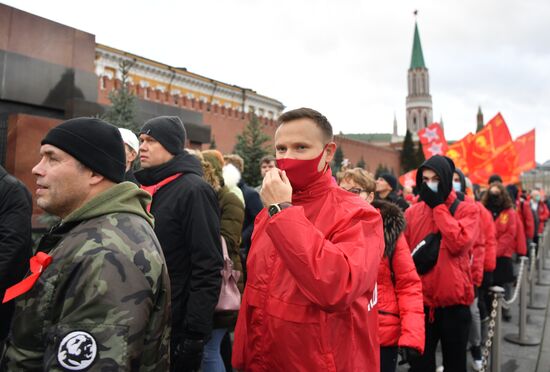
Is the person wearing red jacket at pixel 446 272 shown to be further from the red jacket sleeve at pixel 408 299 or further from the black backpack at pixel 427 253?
the red jacket sleeve at pixel 408 299

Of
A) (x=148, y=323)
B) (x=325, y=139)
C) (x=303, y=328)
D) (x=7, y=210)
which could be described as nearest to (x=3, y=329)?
(x=7, y=210)

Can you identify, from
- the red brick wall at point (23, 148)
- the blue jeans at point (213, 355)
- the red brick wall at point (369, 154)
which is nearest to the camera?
the blue jeans at point (213, 355)

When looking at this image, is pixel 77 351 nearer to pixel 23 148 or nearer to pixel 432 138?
pixel 23 148

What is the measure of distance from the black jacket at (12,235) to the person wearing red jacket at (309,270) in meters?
1.67

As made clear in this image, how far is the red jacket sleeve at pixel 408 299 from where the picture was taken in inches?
105

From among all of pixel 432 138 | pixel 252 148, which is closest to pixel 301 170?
pixel 432 138

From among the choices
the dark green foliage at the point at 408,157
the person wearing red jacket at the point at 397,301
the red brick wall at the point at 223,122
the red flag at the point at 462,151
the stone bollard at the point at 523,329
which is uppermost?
the dark green foliage at the point at 408,157

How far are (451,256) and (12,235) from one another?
10.3ft

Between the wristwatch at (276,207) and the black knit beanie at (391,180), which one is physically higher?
the black knit beanie at (391,180)

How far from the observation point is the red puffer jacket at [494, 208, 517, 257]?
736 cm

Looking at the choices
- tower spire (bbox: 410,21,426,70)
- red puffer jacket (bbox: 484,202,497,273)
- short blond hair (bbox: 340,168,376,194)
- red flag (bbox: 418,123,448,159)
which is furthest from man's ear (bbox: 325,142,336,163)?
tower spire (bbox: 410,21,426,70)

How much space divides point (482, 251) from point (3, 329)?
4196mm

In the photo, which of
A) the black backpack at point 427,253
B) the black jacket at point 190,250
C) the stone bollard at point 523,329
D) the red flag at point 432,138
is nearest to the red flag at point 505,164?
the red flag at point 432,138

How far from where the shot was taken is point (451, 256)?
3639 mm
